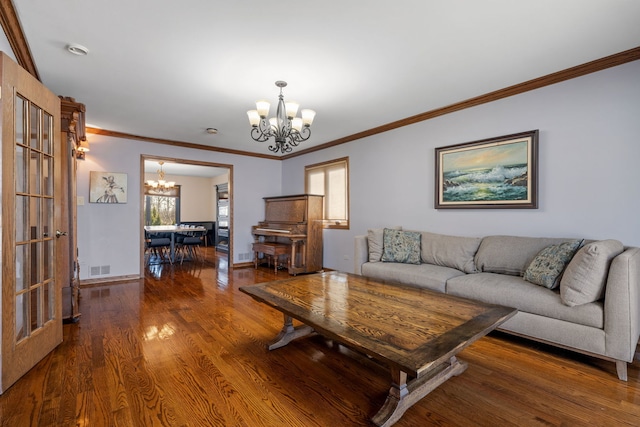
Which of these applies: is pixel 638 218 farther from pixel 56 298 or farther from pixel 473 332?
pixel 56 298

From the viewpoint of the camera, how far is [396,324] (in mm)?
1693

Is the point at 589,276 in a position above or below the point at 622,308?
above

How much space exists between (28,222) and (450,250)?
3.87 m

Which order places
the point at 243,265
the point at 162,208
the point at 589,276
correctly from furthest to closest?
the point at 162,208 < the point at 243,265 < the point at 589,276

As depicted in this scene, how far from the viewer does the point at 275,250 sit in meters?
5.47

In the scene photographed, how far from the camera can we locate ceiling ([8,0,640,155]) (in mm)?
1966

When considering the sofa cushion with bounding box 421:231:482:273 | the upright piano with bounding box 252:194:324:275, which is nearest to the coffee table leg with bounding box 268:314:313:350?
the sofa cushion with bounding box 421:231:482:273

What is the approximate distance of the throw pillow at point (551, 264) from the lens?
2.42 m

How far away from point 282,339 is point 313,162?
13.4 ft

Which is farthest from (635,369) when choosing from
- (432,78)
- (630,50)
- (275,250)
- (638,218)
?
(275,250)

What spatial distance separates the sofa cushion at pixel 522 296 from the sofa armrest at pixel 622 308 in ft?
0.23

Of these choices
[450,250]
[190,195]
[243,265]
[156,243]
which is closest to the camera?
[450,250]

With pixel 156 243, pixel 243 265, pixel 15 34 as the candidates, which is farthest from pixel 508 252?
pixel 156 243

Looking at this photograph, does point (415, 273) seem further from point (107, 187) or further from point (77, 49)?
point (107, 187)
